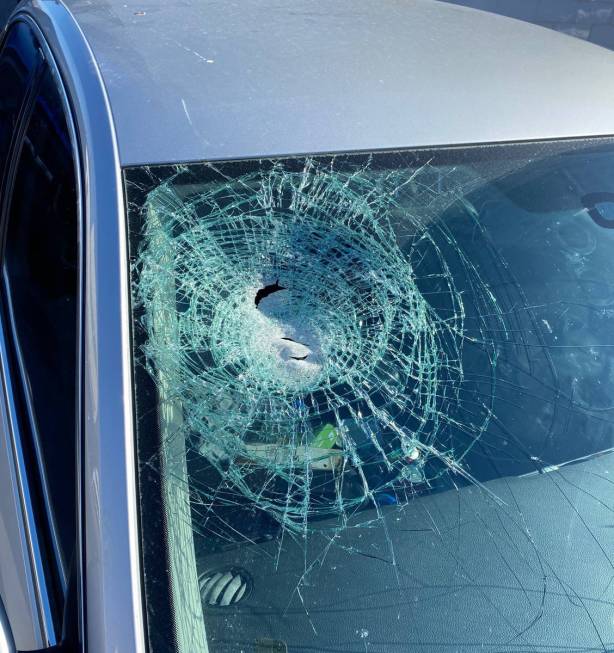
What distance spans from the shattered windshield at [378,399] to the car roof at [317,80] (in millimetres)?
57

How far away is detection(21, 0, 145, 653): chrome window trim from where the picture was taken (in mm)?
958

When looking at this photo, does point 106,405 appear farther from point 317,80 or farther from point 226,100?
point 317,80

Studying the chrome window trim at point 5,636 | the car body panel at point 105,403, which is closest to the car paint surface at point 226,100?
the car body panel at point 105,403

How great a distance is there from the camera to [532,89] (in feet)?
5.80

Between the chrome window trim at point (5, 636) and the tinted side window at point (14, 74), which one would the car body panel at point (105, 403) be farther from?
the tinted side window at point (14, 74)

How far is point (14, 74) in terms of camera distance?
6.81 ft

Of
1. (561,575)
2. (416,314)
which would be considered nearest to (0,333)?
(416,314)

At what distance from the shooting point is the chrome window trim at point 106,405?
37.7 inches

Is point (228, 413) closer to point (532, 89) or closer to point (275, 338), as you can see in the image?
point (275, 338)

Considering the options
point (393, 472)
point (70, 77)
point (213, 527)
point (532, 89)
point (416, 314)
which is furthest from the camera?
point (532, 89)

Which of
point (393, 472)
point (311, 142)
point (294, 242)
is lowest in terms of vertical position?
point (393, 472)

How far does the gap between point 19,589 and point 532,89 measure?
1530 millimetres

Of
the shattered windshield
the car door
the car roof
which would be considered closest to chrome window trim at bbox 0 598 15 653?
the car door

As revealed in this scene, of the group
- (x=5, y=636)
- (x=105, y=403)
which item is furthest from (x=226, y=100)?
(x=5, y=636)
